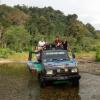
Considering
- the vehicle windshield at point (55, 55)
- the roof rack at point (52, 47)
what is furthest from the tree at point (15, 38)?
the vehicle windshield at point (55, 55)

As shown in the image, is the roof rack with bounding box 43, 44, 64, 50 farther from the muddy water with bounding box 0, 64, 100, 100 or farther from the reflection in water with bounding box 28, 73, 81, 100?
the reflection in water with bounding box 28, 73, 81, 100

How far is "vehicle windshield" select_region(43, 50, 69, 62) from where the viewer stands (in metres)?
17.4

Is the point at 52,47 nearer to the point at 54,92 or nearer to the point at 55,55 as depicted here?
the point at 55,55

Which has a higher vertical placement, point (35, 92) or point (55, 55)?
point (55, 55)

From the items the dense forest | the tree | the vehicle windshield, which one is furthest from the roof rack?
the tree

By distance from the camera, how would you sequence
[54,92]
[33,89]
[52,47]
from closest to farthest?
[54,92] < [33,89] < [52,47]

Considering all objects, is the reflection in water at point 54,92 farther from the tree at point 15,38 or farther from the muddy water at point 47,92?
the tree at point 15,38

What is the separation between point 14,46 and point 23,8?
71.6m

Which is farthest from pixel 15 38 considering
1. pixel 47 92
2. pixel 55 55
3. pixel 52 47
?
pixel 47 92

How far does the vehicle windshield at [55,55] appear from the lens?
1741cm

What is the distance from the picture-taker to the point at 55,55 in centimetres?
1780

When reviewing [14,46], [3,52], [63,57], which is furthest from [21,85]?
[14,46]

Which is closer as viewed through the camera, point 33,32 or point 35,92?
point 35,92

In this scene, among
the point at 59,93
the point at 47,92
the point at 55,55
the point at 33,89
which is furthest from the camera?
the point at 55,55
